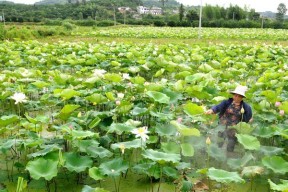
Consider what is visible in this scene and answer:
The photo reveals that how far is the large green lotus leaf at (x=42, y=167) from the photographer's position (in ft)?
7.63

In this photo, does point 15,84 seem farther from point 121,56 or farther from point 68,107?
point 121,56

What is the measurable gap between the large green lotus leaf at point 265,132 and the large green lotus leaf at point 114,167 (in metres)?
1.30

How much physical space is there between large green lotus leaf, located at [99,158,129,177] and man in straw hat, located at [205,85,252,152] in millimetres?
1120

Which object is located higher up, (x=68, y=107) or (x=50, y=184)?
(x=68, y=107)

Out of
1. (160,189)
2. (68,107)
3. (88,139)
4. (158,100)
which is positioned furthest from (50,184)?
(158,100)

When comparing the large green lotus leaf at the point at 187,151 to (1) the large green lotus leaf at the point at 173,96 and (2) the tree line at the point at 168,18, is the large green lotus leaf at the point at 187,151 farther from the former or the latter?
(2) the tree line at the point at 168,18

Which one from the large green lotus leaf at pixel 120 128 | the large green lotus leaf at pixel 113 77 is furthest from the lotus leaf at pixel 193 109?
the large green lotus leaf at pixel 113 77

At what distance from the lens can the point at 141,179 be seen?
296 centimetres

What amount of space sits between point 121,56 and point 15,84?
149 inches

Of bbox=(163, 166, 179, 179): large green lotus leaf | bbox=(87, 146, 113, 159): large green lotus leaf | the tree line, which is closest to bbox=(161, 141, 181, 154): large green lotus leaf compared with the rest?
bbox=(163, 166, 179, 179): large green lotus leaf

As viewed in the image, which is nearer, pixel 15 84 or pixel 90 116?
pixel 90 116

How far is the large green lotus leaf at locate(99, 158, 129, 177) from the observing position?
2459 millimetres

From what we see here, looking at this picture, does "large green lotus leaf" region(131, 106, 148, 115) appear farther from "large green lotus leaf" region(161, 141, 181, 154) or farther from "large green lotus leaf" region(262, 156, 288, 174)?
"large green lotus leaf" region(262, 156, 288, 174)

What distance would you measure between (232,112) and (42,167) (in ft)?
6.24
